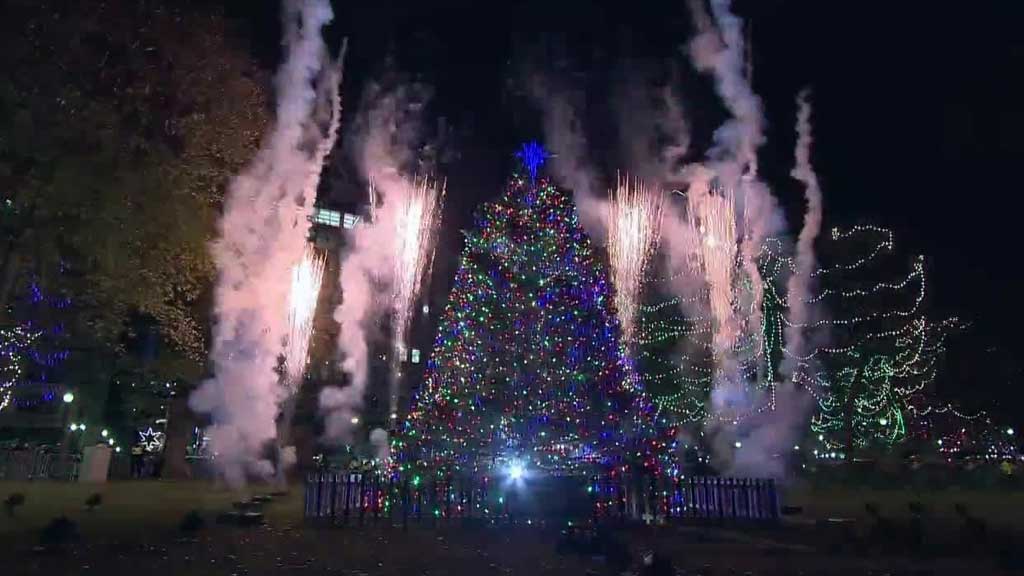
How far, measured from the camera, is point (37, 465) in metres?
27.9

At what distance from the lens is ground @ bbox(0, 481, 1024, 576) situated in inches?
403

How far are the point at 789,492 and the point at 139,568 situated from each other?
21162 mm

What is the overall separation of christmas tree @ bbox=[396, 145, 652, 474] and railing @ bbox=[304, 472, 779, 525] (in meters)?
0.79

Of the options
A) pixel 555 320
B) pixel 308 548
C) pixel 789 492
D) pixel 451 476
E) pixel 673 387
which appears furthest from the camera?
pixel 673 387

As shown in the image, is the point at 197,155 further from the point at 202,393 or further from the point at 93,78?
the point at 202,393

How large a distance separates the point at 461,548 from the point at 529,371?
17.3 ft

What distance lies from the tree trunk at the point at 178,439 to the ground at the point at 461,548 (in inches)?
564

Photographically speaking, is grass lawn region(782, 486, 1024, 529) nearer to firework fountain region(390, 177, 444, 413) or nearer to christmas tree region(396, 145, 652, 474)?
christmas tree region(396, 145, 652, 474)

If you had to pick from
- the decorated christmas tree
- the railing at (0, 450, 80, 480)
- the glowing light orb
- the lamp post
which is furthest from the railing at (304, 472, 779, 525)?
the lamp post

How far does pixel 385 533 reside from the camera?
13.9 metres

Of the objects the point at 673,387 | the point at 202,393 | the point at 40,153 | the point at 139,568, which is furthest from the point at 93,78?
the point at 673,387

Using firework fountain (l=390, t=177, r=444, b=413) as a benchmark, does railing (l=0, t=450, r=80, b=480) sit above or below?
below

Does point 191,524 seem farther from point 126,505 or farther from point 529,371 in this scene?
point 529,371

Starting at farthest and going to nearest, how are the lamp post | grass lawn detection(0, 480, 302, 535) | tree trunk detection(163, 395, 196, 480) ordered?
the lamp post → tree trunk detection(163, 395, 196, 480) → grass lawn detection(0, 480, 302, 535)
